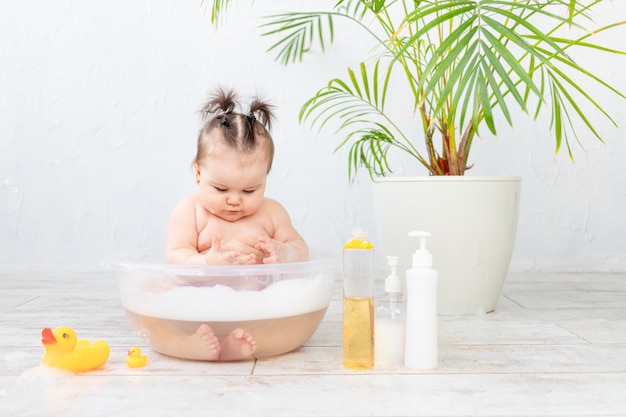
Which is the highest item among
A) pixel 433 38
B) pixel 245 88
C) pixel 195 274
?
pixel 433 38

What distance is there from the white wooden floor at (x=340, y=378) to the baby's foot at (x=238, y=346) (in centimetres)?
2

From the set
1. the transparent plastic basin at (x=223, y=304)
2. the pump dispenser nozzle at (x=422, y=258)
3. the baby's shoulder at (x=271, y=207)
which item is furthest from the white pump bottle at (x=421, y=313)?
the baby's shoulder at (x=271, y=207)

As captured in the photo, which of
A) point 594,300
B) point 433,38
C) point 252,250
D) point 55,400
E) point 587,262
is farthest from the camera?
point 587,262

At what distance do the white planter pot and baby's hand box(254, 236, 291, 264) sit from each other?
0.36m

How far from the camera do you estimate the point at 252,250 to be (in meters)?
1.26

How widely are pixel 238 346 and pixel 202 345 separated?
0.06m

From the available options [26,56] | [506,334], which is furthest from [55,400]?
[26,56]

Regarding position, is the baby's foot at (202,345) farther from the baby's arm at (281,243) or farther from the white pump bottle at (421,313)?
the white pump bottle at (421,313)

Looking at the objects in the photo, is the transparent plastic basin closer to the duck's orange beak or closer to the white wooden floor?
the white wooden floor

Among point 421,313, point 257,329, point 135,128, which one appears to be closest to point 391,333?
point 421,313

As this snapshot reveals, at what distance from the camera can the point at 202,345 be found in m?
1.06

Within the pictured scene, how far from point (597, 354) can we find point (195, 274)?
0.71 meters

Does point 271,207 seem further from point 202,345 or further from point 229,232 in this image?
point 202,345

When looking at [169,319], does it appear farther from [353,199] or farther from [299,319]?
[353,199]
